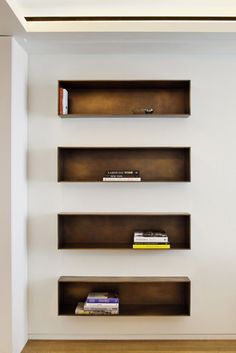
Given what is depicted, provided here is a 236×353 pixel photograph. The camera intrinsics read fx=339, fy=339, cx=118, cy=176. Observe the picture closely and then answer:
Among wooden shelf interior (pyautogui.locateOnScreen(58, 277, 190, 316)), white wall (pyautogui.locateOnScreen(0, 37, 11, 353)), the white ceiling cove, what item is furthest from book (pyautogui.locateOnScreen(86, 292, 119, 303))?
the white ceiling cove

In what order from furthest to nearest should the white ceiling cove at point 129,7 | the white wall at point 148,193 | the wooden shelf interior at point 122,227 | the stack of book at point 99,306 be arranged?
the wooden shelf interior at point 122,227 → the white wall at point 148,193 → the stack of book at point 99,306 → the white ceiling cove at point 129,7

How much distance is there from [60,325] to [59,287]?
0.31 metres

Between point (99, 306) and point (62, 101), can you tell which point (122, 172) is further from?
point (99, 306)

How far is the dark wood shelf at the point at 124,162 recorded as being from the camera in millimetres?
2951

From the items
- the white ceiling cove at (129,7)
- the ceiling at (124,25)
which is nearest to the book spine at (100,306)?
the ceiling at (124,25)

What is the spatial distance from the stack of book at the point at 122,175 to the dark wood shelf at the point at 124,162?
0.51 ft

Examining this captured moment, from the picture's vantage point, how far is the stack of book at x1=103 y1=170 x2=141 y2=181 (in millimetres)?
2752

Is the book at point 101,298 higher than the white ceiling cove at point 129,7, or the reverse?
the white ceiling cove at point 129,7

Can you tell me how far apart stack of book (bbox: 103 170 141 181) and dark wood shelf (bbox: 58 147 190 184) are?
0.15m

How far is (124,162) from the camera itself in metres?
2.95

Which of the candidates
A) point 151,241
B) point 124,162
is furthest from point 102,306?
point 124,162

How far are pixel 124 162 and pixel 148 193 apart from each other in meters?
0.35

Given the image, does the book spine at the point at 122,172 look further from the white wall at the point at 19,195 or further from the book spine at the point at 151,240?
→ the white wall at the point at 19,195

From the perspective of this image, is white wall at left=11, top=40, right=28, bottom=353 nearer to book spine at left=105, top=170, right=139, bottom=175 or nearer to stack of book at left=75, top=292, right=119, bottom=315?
stack of book at left=75, top=292, right=119, bottom=315
